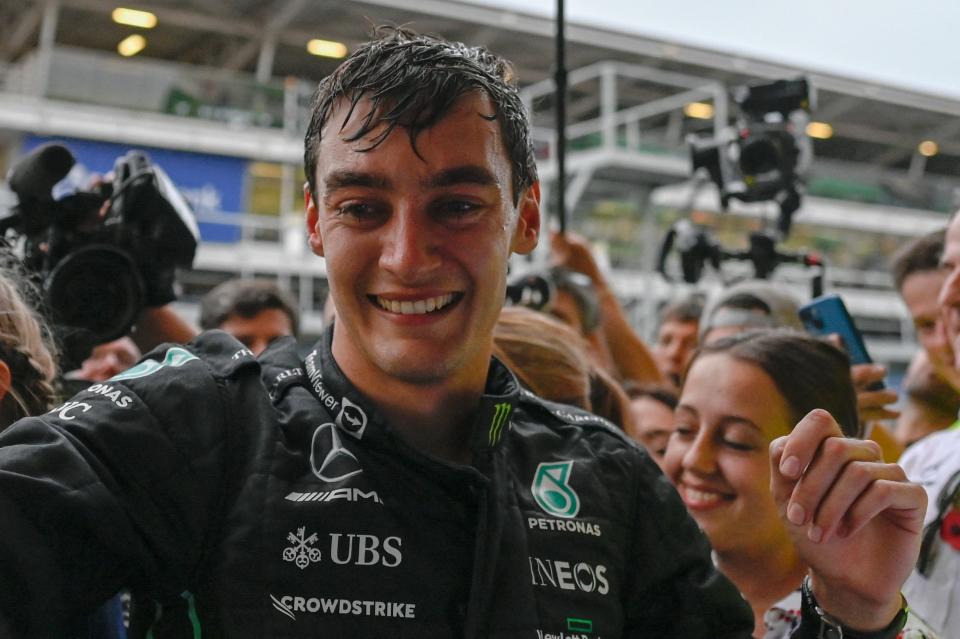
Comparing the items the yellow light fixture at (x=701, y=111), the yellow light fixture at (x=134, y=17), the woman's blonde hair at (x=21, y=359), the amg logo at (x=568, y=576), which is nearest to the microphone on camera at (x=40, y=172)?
the woman's blonde hair at (x=21, y=359)

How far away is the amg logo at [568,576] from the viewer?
104cm

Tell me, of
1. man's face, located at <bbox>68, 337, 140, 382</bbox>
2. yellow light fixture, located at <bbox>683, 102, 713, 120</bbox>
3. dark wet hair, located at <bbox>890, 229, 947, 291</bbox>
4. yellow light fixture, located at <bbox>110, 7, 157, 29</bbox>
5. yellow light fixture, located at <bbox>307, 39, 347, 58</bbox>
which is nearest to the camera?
man's face, located at <bbox>68, 337, 140, 382</bbox>

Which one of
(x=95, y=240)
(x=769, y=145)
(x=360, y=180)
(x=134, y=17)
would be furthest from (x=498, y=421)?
(x=134, y=17)

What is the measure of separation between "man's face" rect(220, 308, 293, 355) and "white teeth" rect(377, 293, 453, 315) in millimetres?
1629

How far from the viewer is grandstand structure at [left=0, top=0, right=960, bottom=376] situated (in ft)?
33.8

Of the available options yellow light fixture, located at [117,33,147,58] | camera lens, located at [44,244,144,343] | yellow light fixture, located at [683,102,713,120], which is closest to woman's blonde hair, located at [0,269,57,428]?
camera lens, located at [44,244,144,343]

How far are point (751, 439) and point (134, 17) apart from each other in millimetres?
13338

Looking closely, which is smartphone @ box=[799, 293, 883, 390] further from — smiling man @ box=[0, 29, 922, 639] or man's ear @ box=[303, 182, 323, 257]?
man's ear @ box=[303, 182, 323, 257]

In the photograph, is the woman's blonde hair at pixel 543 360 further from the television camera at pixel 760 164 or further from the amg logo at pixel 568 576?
the television camera at pixel 760 164

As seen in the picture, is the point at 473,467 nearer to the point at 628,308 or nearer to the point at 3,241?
the point at 3,241

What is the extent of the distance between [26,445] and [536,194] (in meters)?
0.63

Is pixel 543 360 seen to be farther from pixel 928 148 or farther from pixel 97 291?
pixel 928 148

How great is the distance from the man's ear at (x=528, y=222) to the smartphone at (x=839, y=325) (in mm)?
897

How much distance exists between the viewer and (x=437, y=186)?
102 cm
